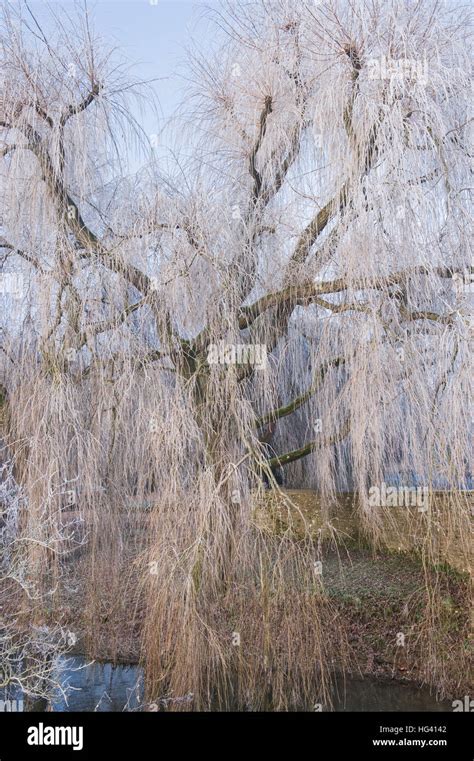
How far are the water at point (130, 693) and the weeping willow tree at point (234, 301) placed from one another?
0.46 metres

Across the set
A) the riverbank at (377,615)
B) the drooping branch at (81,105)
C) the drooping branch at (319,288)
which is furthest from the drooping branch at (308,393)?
the drooping branch at (81,105)

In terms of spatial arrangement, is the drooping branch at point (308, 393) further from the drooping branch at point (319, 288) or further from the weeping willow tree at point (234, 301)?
the drooping branch at point (319, 288)

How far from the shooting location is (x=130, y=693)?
4430mm

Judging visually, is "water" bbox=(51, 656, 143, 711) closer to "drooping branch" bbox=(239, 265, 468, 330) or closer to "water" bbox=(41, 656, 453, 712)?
"water" bbox=(41, 656, 453, 712)

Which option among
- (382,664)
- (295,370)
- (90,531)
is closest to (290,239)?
(295,370)

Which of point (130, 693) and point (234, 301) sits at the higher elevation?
point (234, 301)

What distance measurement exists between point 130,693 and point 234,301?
2.62 m

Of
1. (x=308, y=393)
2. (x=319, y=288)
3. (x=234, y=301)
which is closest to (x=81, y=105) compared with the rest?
(x=234, y=301)

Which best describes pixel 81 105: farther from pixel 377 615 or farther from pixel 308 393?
pixel 377 615

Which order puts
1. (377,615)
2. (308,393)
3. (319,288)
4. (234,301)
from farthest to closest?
(377,615), (308,393), (319,288), (234,301)

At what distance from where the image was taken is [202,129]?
195 inches

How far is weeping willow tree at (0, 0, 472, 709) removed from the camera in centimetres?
386

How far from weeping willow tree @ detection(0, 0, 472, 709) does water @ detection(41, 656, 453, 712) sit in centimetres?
46
